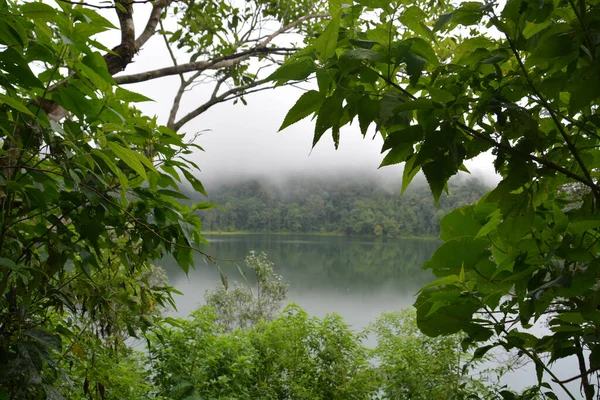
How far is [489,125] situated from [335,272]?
69.3 feet

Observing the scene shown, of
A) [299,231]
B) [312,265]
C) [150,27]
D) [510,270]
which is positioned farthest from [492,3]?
[312,265]

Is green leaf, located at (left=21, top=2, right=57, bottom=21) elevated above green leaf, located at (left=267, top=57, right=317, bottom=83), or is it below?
above

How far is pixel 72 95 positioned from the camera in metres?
0.58

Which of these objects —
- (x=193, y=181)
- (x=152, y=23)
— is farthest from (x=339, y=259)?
(x=193, y=181)

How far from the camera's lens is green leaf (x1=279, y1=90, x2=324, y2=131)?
313mm

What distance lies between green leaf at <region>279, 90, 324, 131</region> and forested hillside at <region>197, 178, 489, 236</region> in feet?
51.3

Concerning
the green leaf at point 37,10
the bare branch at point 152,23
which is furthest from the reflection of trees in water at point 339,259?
the green leaf at point 37,10

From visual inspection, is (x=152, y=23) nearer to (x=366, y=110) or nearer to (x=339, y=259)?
(x=366, y=110)

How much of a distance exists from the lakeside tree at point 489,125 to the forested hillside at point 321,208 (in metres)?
15.6

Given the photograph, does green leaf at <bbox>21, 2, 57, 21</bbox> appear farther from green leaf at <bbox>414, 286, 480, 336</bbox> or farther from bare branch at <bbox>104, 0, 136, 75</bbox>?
bare branch at <bbox>104, 0, 136, 75</bbox>

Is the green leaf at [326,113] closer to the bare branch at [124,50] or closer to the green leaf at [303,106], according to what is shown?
the green leaf at [303,106]

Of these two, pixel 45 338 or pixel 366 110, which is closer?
pixel 366 110

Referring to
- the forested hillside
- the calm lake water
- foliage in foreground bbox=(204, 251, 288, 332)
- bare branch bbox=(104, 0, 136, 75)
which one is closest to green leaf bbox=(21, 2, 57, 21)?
bare branch bbox=(104, 0, 136, 75)

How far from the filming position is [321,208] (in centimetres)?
1869
